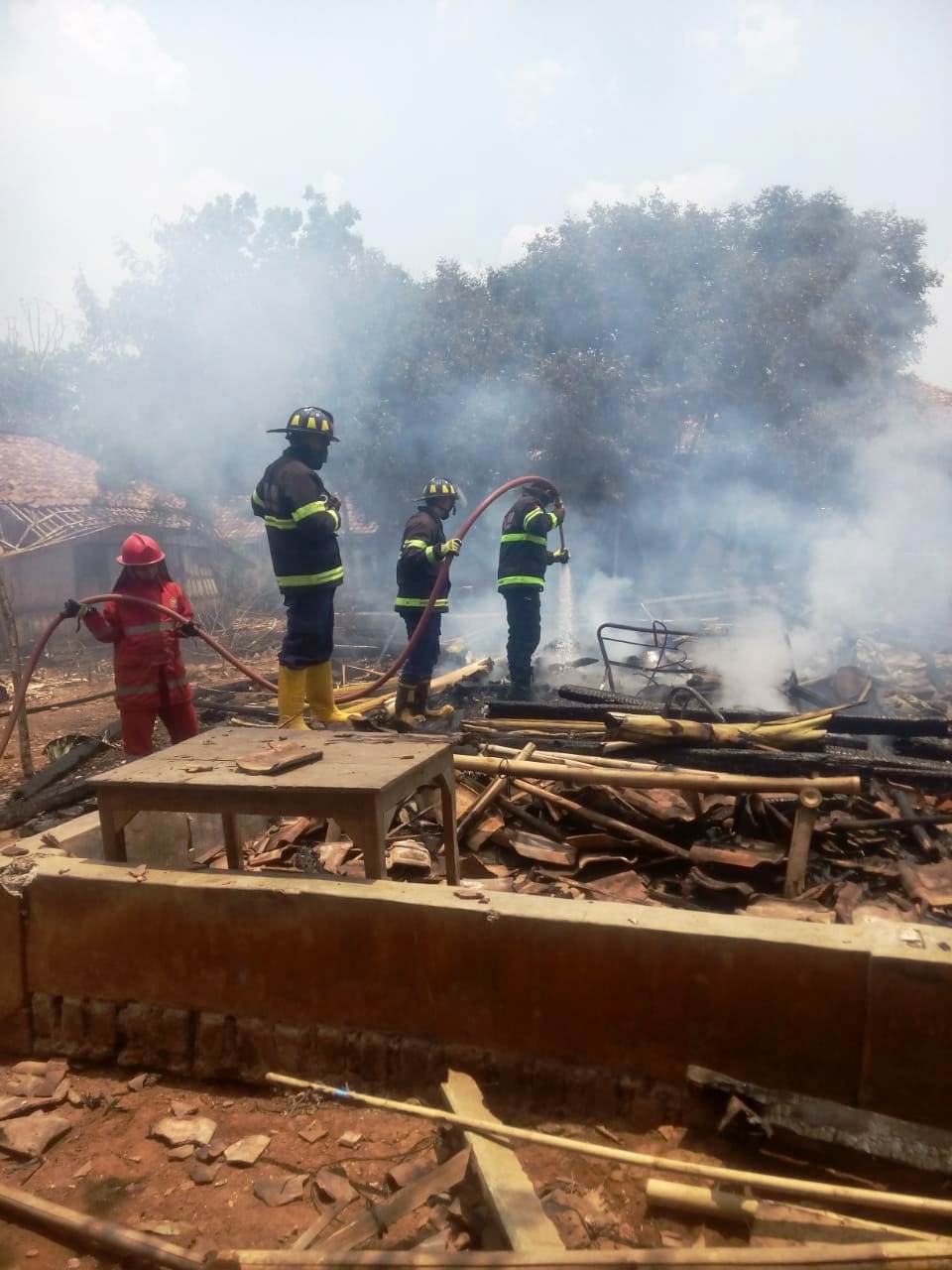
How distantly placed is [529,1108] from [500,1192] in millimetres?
475

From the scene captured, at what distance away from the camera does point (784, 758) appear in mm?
4926

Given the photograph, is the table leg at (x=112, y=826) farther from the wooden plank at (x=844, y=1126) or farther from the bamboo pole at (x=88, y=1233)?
the wooden plank at (x=844, y=1126)

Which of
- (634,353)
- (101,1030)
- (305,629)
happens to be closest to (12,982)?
(101,1030)

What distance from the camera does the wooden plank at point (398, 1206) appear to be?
203 cm

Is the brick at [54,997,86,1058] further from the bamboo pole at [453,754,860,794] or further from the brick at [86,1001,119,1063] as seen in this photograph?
the bamboo pole at [453,754,860,794]

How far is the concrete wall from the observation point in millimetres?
2219

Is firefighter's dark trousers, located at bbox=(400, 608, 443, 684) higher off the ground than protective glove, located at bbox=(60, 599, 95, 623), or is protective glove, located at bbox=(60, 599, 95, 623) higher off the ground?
protective glove, located at bbox=(60, 599, 95, 623)

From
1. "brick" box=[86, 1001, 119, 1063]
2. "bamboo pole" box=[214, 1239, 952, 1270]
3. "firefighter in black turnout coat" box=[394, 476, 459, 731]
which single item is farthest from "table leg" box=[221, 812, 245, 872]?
"firefighter in black turnout coat" box=[394, 476, 459, 731]

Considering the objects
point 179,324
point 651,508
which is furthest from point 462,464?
point 179,324

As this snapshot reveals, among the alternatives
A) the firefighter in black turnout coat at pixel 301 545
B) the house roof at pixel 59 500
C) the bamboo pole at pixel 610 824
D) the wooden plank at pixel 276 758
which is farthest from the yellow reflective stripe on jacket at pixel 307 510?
the house roof at pixel 59 500

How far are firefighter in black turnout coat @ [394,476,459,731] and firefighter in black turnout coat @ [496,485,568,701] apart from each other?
73 cm

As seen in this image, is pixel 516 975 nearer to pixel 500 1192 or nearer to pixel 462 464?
pixel 500 1192

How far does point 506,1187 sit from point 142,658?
4611mm

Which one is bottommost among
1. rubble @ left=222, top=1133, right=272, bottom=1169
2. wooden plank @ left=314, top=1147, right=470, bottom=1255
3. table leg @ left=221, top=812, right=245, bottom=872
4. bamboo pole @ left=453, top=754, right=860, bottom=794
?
rubble @ left=222, top=1133, right=272, bottom=1169
